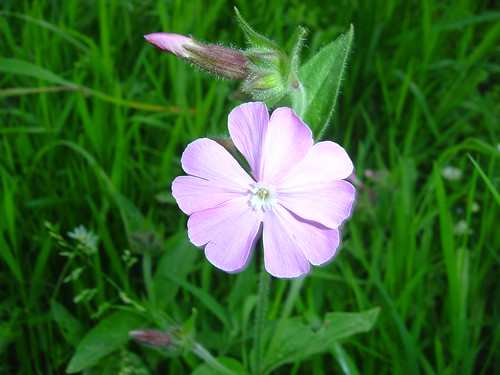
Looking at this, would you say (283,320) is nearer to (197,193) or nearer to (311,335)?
(311,335)

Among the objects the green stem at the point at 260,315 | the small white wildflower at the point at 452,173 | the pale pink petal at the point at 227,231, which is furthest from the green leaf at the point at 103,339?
the small white wildflower at the point at 452,173

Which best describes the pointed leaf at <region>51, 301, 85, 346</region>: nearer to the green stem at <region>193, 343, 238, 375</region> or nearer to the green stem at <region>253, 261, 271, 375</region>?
the green stem at <region>193, 343, 238, 375</region>

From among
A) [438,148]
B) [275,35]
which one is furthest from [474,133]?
[275,35]

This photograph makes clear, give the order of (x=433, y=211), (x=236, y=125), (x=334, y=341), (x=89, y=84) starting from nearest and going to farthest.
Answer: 1. (x=236, y=125)
2. (x=334, y=341)
3. (x=433, y=211)
4. (x=89, y=84)

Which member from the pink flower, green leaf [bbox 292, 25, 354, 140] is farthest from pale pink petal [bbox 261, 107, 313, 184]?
green leaf [bbox 292, 25, 354, 140]

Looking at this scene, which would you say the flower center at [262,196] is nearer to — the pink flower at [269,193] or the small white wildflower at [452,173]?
the pink flower at [269,193]

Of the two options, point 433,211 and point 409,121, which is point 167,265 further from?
point 409,121
